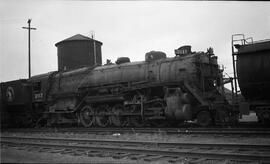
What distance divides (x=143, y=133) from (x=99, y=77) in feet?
19.2

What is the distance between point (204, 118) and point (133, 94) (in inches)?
170

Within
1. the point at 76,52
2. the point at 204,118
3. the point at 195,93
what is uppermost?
the point at 76,52

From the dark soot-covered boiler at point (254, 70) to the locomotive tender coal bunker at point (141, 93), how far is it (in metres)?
1.71

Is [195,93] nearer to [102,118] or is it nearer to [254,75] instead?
→ [254,75]

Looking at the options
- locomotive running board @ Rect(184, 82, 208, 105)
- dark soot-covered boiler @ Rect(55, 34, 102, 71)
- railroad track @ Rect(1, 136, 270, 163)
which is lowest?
railroad track @ Rect(1, 136, 270, 163)

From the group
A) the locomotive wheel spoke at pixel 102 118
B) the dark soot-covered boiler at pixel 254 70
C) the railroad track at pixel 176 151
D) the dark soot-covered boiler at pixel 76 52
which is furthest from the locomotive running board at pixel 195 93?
the dark soot-covered boiler at pixel 76 52

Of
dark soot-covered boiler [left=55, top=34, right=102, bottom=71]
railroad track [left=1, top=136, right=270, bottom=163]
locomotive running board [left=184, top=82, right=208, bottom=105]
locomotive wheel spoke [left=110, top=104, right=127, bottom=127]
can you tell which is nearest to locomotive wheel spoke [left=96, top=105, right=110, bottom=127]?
locomotive wheel spoke [left=110, top=104, right=127, bottom=127]

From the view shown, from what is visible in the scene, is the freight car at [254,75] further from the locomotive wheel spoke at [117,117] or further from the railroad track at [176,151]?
the locomotive wheel spoke at [117,117]

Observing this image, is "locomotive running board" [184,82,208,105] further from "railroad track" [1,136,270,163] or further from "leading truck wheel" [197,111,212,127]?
"railroad track" [1,136,270,163]

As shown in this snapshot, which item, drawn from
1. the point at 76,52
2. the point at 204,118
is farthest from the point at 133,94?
the point at 76,52

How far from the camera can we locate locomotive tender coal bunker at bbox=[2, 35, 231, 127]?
14.5 meters

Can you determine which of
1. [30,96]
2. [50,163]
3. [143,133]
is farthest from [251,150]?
[30,96]

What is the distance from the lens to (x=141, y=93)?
53.8 feet

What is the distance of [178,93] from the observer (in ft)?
47.9
